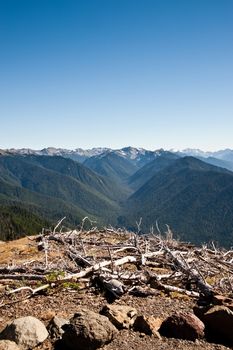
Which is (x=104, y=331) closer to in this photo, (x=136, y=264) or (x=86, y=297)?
(x=86, y=297)

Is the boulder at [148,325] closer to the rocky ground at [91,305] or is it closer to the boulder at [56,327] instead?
the rocky ground at [91,305]

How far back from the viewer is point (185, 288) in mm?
10469

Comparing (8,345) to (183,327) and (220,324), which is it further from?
(220,324)

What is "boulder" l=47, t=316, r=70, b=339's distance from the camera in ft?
24.6

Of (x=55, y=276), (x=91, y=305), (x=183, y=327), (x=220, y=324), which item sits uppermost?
(x=220, y=324)

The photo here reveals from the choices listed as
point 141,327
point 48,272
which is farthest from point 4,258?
point 141,327

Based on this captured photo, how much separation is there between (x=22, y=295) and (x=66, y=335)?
2.76m

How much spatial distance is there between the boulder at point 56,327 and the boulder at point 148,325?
4.67 ft

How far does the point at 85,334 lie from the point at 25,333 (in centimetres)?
108

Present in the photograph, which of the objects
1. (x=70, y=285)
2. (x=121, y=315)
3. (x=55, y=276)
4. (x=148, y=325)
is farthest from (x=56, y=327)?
(x=55, y=276)

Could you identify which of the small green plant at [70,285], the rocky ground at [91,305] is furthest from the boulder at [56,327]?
the small green plant at [70,285]

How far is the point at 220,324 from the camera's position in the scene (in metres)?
7.76

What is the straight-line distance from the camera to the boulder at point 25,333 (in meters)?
7.04

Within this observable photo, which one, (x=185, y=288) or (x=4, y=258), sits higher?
(x=185, y=288)
